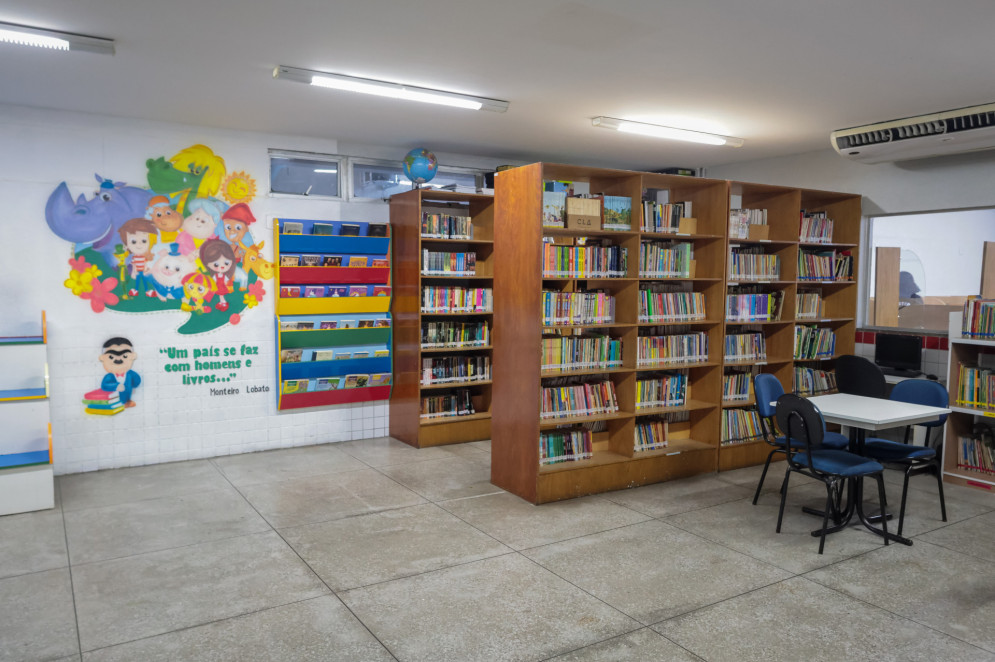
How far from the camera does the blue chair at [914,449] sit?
5168 millimetres

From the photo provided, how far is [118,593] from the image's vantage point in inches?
157

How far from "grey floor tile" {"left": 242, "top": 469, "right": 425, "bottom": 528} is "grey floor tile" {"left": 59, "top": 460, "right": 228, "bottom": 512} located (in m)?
0.54

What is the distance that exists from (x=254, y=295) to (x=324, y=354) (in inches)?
38.0

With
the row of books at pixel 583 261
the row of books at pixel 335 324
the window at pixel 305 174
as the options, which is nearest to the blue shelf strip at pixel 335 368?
the row of books at pixel 335 324

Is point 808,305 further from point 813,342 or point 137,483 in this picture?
point 137,483

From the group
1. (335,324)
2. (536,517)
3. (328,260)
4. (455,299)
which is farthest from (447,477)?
(328,260)

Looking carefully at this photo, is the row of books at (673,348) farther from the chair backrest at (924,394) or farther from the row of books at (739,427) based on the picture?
the chair backrest at (924,394)

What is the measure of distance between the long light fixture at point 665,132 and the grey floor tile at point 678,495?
3.47m

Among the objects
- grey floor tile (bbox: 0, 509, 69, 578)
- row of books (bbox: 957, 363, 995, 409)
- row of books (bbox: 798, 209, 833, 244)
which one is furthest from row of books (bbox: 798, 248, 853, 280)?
grey floor tile (bbox: 0, 509, 69, 578)

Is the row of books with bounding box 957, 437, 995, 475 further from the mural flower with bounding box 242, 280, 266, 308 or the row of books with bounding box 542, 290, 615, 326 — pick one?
the mural flower with bounding box 242, 280, 266, 308

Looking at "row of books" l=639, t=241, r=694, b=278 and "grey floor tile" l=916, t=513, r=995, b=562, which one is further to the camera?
"row of books" l=639, t=241, r=694, b=278

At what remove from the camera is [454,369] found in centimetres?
761

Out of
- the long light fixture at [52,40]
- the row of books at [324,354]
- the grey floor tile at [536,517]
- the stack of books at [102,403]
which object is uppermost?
the long light fixture at [52,40]

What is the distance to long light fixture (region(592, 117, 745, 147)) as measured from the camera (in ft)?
21.6
